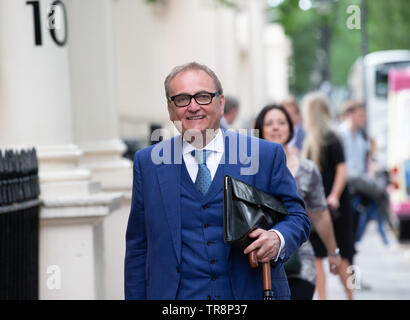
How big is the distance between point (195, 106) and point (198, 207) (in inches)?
15.8

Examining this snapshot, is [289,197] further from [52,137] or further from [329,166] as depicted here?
[329,166]

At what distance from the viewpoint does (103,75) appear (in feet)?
27.2

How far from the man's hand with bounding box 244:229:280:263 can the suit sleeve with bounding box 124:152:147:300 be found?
1.86 ft

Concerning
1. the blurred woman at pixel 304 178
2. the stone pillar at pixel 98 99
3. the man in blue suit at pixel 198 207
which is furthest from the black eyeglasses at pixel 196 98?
the stone pillar at pixel 98 99

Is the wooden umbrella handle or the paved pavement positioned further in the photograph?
the paved pavement

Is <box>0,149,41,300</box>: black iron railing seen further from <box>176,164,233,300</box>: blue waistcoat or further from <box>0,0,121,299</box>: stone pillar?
<box>176,164,233,300</box>: blue waistcoat

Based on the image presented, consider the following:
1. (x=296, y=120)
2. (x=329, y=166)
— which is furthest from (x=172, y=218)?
(x=296, y=120)

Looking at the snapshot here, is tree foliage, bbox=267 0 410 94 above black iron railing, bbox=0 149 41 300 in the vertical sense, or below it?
above

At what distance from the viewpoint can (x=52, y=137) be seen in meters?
6.35

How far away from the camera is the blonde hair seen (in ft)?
27.1

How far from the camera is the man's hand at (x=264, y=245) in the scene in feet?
11.5

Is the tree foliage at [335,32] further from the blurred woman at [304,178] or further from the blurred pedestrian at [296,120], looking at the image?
the blurred woman at [304,178]

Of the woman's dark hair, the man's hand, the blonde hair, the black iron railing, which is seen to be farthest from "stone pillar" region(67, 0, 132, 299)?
the man's hand

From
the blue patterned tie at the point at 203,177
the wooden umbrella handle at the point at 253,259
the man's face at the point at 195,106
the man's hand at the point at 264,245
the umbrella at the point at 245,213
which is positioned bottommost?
the wooden umbrella handle at the point at 253,259
